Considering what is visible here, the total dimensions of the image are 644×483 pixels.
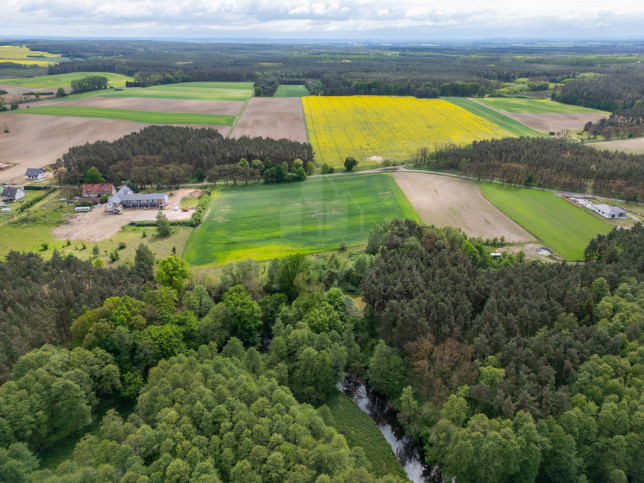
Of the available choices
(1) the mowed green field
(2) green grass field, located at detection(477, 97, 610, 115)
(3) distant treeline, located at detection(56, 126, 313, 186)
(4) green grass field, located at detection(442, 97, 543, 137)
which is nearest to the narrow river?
(1) the mowed green field

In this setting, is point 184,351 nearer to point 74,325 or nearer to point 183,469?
point 74,325

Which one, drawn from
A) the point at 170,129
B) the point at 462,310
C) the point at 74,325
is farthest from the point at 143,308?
the point at 170,129

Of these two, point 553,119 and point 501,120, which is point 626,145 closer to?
point 553,119

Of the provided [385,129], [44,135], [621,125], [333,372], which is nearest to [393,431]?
[333,372]

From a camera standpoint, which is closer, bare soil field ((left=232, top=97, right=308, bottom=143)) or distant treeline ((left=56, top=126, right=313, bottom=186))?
distant treeline ((left=56, top=126, right=313, bottom=186))

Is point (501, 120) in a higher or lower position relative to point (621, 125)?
lower

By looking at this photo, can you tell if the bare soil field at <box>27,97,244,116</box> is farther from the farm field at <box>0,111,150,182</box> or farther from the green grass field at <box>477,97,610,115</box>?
the green grass field at <box>477,97,610,115</box>
